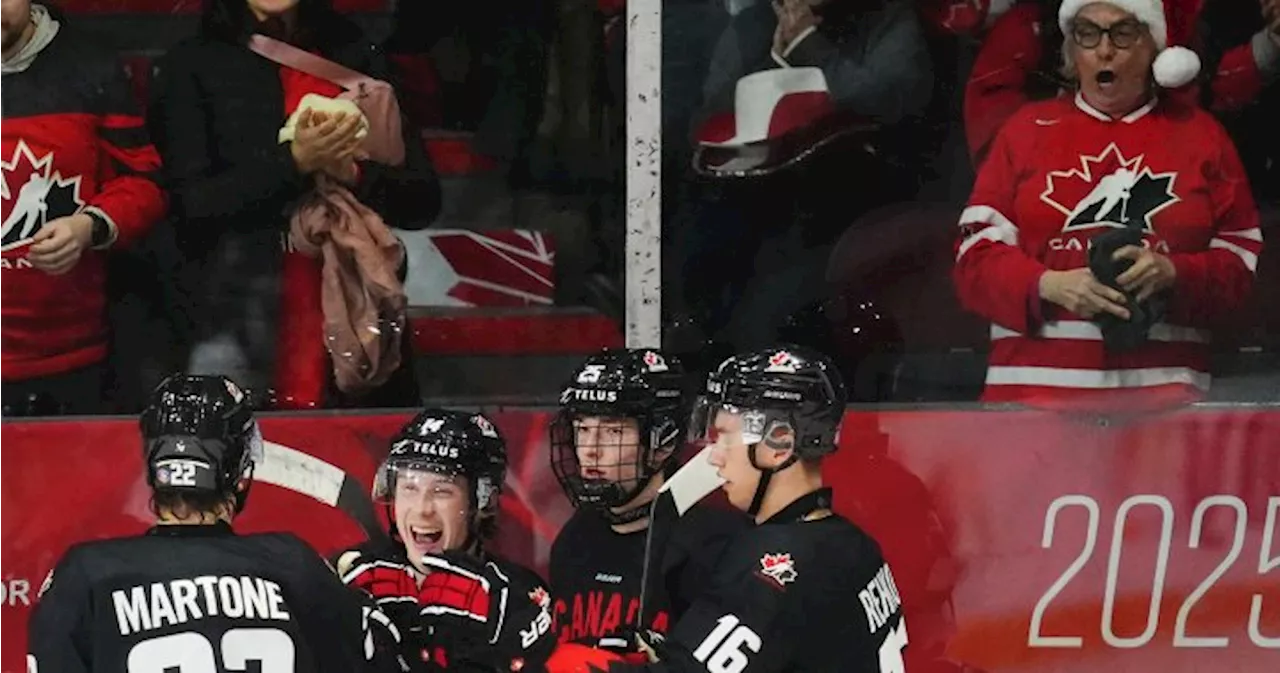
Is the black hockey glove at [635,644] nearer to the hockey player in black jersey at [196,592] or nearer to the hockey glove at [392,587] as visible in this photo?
the hockey glove at [392,587]

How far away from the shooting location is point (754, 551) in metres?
3.81

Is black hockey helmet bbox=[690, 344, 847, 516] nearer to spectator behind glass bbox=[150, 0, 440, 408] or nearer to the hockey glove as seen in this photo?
the hockey glove

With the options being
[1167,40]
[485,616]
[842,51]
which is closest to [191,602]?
[485,616]

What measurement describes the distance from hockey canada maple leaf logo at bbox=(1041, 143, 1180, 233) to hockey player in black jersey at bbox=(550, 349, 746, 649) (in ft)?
3.28

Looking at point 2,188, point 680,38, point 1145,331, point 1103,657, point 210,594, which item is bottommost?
point 1103,657

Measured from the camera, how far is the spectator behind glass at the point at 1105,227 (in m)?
4.89

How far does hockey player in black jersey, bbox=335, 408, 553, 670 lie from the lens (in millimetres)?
4246

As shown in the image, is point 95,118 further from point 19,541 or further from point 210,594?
point 210,594

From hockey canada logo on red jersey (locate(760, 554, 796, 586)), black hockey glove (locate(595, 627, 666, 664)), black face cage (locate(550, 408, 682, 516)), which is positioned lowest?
black hockey glove (locate(595, 627, 666, 664))

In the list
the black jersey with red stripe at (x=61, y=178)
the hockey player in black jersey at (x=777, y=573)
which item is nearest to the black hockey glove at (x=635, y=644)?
the hockey player in black jersey at (x=777, y=573)

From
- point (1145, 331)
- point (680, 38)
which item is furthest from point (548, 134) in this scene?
point (1145, 331)

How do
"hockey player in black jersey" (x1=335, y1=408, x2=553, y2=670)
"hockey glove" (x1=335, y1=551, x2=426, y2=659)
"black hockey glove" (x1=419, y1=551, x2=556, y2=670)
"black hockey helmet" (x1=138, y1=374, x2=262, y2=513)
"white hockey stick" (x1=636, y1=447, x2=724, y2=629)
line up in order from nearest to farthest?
"black hockey helmet" (x1=138, y1=374, x2=262, y2=513) → "black hockey glove" (x1=419, y1=551, x2=556, y2=670) → "hockey glove" (x1=335, y1=551, x2=426, y2=659) → "hockey player in black jersey" (x1=335, y1=408, x2=553, y2=670) → "white hockey stick" (x1=636, y1=447, x2=724, y2=629)

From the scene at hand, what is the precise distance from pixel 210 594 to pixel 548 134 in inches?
62.6

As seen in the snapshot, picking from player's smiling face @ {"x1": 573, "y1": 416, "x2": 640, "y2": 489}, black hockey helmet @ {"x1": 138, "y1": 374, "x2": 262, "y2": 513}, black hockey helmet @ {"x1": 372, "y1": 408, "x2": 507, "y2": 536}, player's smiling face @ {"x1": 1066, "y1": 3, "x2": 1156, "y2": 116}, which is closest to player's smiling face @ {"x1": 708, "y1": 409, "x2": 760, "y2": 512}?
player's smiling face @ {"x1": 573, "y1": 416, "x2": 640, "y2": 489}
